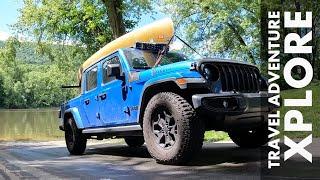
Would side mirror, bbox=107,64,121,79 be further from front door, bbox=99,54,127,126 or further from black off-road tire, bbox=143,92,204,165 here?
black off-road tire, bbox=143,92,204,165

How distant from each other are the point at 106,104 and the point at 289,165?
11.8ft

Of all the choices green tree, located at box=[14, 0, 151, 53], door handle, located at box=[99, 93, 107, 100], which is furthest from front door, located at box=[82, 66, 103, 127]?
green tree, located at box=[14, 0, 151, 53]

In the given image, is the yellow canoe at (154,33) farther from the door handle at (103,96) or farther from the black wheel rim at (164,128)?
the black wheel rim at (164,128)

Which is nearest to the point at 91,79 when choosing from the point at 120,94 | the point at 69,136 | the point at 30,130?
the point at 69,136

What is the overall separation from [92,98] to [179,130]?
3.18m

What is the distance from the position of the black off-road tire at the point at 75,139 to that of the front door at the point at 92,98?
75cm

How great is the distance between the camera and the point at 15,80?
13338 centimetres

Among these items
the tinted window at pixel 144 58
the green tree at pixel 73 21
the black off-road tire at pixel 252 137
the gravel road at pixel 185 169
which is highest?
the green tree at pixel 73 21

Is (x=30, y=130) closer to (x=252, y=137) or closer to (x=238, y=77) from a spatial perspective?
(x=252, y=137)

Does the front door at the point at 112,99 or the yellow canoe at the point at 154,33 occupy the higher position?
the yellow canoe at the point at 154,33

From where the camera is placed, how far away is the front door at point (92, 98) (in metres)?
8.88

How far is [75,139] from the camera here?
9.91 m

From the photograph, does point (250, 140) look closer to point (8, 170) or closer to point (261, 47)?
point (8, 170)

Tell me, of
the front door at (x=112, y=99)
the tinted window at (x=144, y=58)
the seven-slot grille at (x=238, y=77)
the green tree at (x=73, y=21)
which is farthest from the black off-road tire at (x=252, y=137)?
the green tree at (x=73, y=21)
